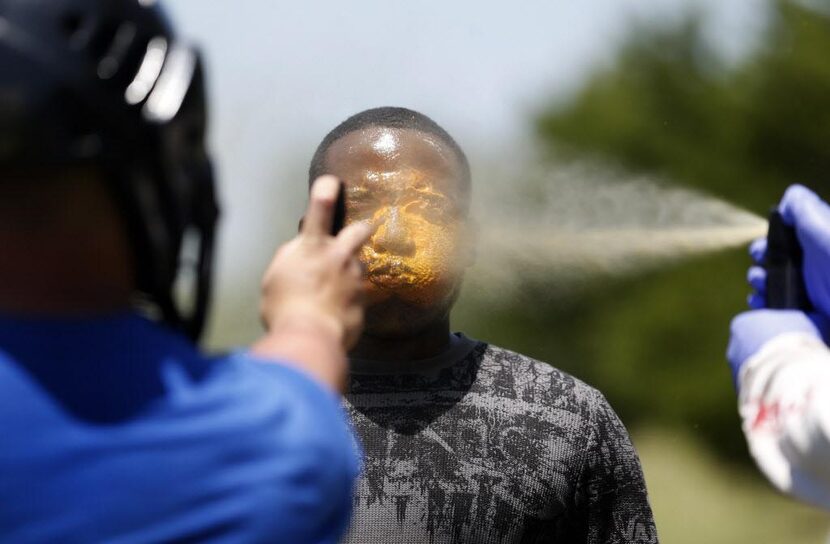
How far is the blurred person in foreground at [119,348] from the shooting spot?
4.38 ft

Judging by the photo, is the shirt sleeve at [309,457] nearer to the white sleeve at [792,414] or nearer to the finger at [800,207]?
the white sleeve at [792,414]

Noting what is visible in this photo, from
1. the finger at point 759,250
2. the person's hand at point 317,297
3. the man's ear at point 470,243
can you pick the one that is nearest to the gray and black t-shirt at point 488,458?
the man's ear at point 470,243

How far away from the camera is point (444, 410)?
3.45 m

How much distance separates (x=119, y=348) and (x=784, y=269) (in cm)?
140

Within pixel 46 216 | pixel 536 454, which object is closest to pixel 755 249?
pixel 536 454

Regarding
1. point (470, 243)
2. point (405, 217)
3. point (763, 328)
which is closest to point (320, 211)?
point (763, 328)

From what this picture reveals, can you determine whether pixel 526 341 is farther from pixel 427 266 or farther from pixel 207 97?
pixel 207 97

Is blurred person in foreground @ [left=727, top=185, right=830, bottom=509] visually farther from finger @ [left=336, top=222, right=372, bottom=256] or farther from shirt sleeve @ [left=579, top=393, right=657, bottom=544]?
shirt sleeve @ [left=579, top=393, right=657, bottom=544]

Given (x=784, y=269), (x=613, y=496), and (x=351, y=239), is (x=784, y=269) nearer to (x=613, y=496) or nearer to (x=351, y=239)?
(x=351, y=239)

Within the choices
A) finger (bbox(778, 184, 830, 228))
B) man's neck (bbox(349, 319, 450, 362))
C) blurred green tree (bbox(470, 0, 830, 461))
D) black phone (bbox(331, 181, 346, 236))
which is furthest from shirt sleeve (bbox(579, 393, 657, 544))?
blurred green tree (bbox(470, 0, 830, 461))

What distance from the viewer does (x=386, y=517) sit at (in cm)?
322

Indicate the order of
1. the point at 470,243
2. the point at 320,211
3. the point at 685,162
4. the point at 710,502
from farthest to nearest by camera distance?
the point at 685,162
the point at 710,502
the point at 470,243
the point at 320,211

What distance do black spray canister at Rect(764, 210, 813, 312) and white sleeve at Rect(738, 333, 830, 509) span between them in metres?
0.20

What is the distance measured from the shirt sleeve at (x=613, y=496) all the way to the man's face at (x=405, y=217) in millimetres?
597
